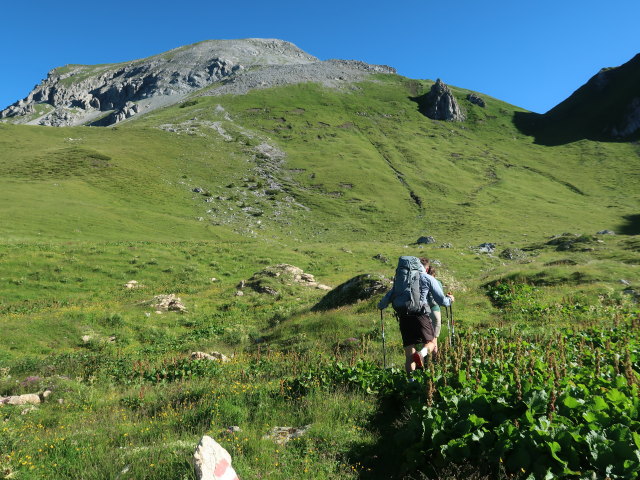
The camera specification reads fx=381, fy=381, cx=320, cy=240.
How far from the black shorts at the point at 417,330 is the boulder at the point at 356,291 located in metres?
11.4

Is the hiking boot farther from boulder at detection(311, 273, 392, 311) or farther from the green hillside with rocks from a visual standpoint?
boulder at detection(311, 273, 392, 311)

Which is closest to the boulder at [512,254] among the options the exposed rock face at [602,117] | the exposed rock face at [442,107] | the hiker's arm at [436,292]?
the hiker's arm at [436,292]

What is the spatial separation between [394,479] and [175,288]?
2997cm

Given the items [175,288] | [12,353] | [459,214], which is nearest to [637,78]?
[459,214]

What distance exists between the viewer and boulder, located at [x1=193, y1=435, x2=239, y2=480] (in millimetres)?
5066

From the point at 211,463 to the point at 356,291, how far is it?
16.8 meters

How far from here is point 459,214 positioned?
8556cm

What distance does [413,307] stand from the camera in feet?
29.3

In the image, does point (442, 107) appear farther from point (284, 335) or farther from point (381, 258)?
point (284, 335)

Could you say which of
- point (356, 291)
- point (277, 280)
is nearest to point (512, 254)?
point (277, 280)

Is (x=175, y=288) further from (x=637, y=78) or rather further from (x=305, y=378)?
(x=637, y=78)

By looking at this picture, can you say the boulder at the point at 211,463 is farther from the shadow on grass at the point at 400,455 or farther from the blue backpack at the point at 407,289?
the blue backpack at the point at 407,289

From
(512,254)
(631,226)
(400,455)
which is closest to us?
(400,455)

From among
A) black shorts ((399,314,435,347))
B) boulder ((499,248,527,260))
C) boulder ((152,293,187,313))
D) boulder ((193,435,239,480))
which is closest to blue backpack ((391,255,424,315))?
black shorts ((399,314,435,347))
